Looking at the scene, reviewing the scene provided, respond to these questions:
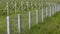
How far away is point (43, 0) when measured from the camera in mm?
23344

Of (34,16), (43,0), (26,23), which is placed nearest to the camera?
(26,23)

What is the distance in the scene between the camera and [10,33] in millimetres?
6656

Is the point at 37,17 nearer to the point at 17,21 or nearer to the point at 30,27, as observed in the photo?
the point at 30,27

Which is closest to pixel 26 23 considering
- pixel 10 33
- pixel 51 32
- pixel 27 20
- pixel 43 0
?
pixel 27 20

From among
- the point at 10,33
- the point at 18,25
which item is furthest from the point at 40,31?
the point at 10,33

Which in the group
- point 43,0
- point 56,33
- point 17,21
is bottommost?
point 56,33

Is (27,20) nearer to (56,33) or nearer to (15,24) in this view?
(15,24)

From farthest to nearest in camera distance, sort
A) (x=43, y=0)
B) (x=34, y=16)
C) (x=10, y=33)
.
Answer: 1. (x=43, y=0)
2. (x=34, y=16)
3. (x=10, y=33)

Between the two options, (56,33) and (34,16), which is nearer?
(56,33)

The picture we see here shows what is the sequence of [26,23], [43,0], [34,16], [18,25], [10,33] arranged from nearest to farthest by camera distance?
[10,33], [18,25], [26,23], [34,16], [43,0]

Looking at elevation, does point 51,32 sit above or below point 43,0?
below

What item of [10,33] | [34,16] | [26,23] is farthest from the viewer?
[34,16]

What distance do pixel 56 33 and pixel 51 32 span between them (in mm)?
225

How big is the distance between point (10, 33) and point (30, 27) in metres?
2.03
